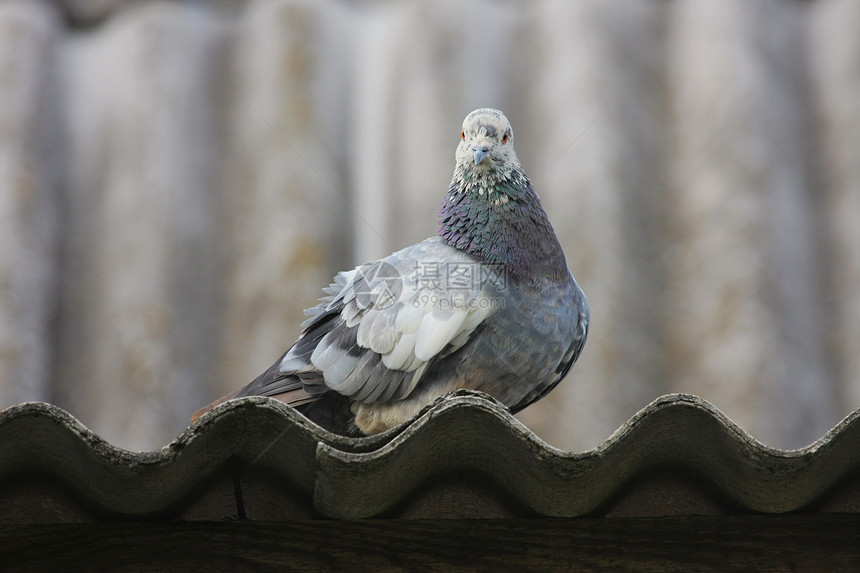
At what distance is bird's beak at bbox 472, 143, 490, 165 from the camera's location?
295cm

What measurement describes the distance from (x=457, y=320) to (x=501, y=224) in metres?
0.37

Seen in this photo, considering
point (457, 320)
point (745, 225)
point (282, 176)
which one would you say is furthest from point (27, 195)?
point (745, 225)

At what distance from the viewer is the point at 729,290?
3.86 metres

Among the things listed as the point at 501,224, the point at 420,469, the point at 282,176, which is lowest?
the point at 420,469

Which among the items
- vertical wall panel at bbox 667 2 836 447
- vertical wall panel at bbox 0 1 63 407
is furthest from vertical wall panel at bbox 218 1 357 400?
vertical wall panel at bbox 667 2 836 447

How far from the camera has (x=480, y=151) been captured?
2.96 metres

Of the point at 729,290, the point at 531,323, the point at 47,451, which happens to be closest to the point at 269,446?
the point at 47,451

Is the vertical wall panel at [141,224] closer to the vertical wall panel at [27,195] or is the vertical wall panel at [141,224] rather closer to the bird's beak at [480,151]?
the vertical wall panel at [27,195]

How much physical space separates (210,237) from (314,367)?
1.49 metres

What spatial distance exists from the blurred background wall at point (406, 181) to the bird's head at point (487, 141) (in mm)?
990

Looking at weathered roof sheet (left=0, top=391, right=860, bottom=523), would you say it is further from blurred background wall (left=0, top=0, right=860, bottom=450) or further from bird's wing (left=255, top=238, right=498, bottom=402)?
blurred background wall (left=0, top=0, right=860, bottom=450)

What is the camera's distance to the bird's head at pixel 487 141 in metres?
3.02

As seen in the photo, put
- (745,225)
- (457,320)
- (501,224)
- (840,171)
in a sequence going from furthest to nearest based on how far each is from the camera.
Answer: (840,171), (745,225), (501,224), (457,320)

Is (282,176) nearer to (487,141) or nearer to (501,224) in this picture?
(487,141)
